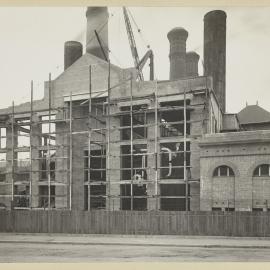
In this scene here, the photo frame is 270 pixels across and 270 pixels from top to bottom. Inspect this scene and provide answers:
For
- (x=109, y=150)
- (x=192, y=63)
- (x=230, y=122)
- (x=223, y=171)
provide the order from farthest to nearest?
(x=192, y=63) → (x=230, y=122) → (x=109, y=150) → (x=223, y=171)

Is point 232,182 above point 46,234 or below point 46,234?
above

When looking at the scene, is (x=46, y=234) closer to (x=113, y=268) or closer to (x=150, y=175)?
(x=150, y=175)

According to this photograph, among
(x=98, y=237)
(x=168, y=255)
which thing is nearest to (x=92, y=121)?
(x=98, y=237)

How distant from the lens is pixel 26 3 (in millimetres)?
10961

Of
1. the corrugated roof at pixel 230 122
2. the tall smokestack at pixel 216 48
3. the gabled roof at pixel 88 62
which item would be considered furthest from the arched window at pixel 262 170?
the tall smokestack at pixel 216 48

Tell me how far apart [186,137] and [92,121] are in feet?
26.8

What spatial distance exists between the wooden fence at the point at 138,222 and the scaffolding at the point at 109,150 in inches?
99.9

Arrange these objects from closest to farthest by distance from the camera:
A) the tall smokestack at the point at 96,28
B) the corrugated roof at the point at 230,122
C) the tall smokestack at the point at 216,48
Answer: the tall smokestack at the point at 216,48 < the tall smokestack at the point at 96,28 < the corrugated roof at the point at 230,122

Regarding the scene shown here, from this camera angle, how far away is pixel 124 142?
2733 cm

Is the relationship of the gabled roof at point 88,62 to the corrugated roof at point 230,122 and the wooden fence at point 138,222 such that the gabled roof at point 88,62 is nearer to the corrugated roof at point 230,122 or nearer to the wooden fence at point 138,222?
the wooden fence at point 138,222

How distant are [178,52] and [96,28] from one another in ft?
34.9

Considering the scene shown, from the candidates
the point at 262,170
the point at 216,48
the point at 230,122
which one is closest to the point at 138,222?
the point at 262,170

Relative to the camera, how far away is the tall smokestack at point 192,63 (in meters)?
44.9

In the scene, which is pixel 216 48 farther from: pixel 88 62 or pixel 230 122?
pixel 88 62
